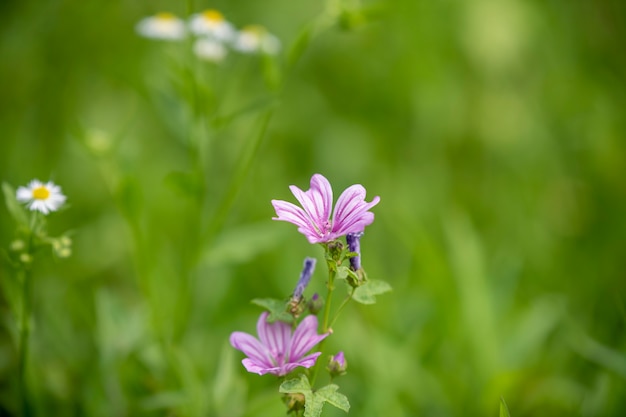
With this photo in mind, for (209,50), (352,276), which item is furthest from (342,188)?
(352,276)

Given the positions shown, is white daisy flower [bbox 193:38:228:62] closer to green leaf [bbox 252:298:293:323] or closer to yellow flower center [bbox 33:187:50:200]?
yellow flower center [bbox 33:187:50:200]

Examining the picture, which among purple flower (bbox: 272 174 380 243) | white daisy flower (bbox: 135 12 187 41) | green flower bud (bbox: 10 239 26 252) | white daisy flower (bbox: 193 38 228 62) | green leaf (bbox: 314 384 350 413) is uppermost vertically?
white daisy flower (bbox: 135 12 187 41)

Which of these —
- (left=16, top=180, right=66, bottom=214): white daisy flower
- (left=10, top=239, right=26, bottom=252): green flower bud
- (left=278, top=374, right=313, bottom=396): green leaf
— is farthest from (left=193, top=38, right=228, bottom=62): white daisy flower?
(left=278, top=374, right=313, bottom=396): green leaf

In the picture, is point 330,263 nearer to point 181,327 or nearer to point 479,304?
point 181,327

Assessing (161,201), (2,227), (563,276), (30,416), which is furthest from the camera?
(161,201)

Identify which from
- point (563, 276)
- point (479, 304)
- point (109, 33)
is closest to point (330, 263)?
point (479, 304)

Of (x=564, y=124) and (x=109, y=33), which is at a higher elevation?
(x=109, y=33)

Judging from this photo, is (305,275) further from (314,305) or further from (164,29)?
(164,29)

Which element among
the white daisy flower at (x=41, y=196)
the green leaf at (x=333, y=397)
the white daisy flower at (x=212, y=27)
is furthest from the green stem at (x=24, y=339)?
the white daisy flower at (x=212, y=27)
